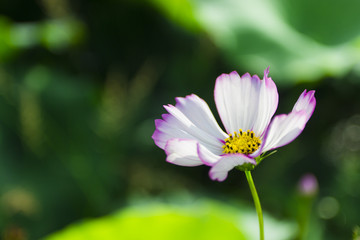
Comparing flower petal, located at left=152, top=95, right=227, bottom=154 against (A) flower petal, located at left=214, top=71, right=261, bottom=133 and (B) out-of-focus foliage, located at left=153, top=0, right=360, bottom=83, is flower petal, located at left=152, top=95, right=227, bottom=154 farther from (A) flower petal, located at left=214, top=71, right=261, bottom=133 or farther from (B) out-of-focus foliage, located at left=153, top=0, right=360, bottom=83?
(B) out-of-focus foliage, located at left=153, top=0, right=360, bottom=83

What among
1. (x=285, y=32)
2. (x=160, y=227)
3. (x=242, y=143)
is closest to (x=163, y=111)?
(x=285, y=32)

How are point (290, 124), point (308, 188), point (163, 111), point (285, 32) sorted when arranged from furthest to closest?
point (163, 111)
point (285, 32)
point (308, 188)
point (290, 124)

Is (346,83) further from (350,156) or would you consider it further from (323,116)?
(350,156)

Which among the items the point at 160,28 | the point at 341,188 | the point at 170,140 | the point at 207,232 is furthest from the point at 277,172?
the point at 170,140

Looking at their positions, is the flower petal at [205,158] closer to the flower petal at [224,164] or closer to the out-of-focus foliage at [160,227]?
the flower petal at [224,164]

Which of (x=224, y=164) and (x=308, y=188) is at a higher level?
(x=308, y=188)

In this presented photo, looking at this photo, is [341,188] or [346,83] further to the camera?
[346,83]

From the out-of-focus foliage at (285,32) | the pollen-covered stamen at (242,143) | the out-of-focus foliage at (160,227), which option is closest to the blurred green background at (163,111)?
the out-of-focus foliage at (285,32)

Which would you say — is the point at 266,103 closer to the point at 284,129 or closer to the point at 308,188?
the point at 284,129
